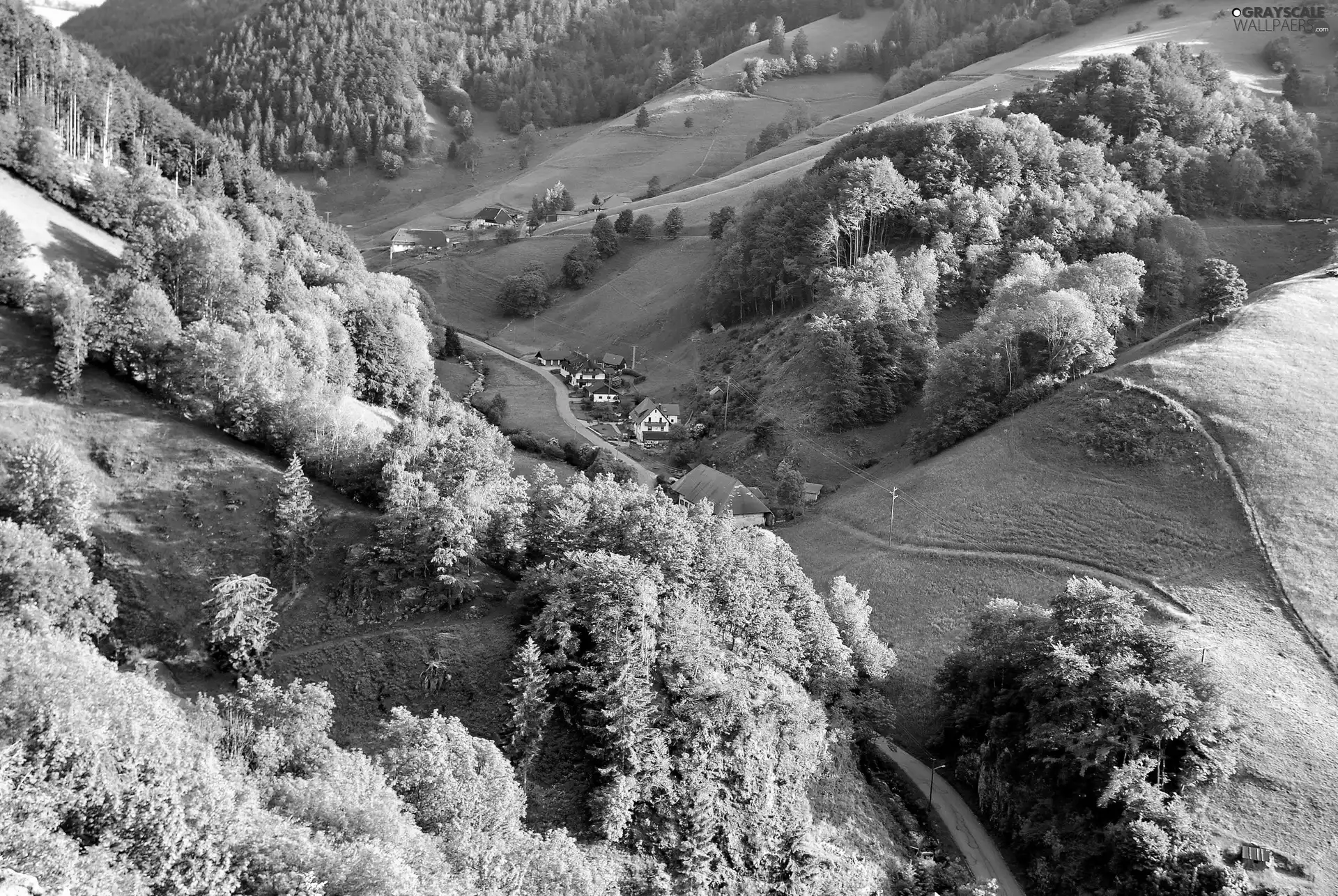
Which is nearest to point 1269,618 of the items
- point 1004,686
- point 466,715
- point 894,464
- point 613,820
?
point 1004,686

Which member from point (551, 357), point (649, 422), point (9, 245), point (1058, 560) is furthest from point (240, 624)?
point (551, 357)

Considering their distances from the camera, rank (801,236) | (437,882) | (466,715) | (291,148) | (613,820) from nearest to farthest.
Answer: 1. (437,882)
2. (613,820)
3. (466,715)
4. (801,236)
5. (291,148)

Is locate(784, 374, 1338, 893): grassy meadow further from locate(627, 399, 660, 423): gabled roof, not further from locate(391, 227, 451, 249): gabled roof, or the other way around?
locate(391, 227, 451, 249): gabled roof

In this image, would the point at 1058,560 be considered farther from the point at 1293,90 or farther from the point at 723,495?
the point at 1293,90

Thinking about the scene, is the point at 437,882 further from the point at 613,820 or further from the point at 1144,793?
the point at 1144,793

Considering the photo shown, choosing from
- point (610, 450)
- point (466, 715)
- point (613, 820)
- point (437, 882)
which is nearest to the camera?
point (437, 882)

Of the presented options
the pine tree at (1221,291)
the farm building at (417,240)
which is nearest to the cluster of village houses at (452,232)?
the farm building at (417,240)

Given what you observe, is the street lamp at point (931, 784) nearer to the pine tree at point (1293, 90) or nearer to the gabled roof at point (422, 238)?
the pine tree at point (1293, 90)

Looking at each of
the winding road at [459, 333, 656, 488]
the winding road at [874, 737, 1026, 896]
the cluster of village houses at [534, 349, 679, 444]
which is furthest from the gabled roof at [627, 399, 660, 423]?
the winding road at [874, 737, 1026, 896]
